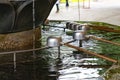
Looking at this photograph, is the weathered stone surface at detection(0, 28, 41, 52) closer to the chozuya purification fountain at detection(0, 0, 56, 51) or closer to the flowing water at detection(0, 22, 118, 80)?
the chozuya purification fountain at detection(0, 0, 56, 51)

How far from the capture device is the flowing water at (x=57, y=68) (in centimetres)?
549

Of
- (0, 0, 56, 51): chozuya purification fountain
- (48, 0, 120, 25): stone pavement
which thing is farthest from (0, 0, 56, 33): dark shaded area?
(48, 0, 120, 25): stone pavement

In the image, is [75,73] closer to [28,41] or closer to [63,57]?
[63,57]

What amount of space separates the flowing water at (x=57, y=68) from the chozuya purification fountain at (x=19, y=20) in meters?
0.70

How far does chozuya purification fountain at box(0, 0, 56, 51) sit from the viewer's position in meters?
6.92

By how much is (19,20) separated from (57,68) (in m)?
1.86

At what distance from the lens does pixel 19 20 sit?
7.23m

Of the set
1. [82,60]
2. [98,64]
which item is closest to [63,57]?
[82,60]

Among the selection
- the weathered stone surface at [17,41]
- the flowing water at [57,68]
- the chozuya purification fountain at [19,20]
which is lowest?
the flowing water at [57,68]

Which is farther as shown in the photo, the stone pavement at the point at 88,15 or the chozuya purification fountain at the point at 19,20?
the stone pavement at the point at 88,15

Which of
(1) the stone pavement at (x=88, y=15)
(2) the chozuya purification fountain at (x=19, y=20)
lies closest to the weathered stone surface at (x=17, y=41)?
(2) the chozuya purification fountain at (x=19, y=20)

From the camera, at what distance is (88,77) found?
542cm

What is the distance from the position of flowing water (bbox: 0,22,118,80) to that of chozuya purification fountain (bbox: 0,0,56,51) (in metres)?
0.70

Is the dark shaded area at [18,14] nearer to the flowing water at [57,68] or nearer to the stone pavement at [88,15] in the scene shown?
the flowing water at [57,68]
